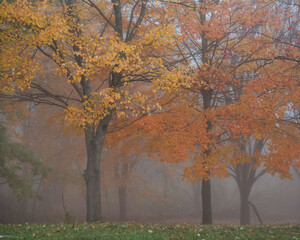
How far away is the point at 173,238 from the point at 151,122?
17.8 feet

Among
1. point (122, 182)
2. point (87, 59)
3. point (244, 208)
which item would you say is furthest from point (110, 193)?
point (87, 59)

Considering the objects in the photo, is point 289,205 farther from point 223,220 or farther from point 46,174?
point 46,174

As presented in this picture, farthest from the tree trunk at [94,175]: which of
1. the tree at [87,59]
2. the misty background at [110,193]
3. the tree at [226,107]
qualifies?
the misty background at [110,193]

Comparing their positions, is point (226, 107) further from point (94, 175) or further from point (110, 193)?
point (110, 193)

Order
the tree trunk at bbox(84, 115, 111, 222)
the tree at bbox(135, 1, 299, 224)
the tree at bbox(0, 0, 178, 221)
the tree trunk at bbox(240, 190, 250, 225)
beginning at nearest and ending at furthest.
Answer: the tree at bbox(0, 0, 178, 221) < the tree trunk at bbox(84, 115, 111, 222) < the tree at bbox(135, 1, 299, 224) < the tree trunk at bbox(240, 190, 250, 225)

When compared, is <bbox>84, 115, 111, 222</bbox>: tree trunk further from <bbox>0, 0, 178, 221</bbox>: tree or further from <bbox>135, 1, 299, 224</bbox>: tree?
<bbox>135, 1, 299, 224</bbox>: tree

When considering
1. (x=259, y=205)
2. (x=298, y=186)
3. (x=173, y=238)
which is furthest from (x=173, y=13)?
(x=298, y=186)

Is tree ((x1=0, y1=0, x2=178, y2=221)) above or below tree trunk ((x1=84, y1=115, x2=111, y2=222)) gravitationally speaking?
above

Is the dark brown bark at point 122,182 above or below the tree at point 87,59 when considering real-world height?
below

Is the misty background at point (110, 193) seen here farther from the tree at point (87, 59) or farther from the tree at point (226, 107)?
the tree at point (226, 107)

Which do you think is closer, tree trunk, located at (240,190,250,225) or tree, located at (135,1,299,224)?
tree, located at (135,1,299,224)

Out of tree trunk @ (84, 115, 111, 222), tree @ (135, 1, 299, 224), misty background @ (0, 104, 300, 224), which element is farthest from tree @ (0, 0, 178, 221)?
misty background @ (0, 104, 300, 224)

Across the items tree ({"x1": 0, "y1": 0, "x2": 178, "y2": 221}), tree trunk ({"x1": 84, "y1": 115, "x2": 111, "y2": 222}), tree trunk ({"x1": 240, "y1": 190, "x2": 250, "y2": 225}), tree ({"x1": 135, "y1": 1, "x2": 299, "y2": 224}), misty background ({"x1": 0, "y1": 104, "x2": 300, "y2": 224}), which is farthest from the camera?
misty background ({"x1": 0, "y1": 104, "x2": 300, "y2": 224})

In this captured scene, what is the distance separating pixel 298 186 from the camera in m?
37.2
